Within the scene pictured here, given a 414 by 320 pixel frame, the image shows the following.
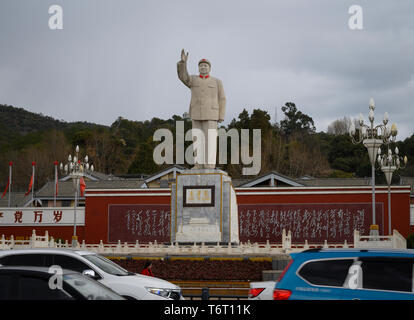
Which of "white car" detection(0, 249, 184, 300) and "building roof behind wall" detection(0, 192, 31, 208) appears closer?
"white car" detection(0, 249, 184, 300)

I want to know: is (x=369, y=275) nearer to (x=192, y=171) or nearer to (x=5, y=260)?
(x=5, y=260)

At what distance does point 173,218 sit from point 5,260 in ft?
42.2

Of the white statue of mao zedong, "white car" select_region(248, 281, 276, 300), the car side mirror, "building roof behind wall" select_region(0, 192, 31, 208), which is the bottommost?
"white car" select_region(248, 281, 276, 300)

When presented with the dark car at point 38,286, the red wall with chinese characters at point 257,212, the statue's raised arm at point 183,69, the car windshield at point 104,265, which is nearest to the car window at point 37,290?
the dark car at point 38,286

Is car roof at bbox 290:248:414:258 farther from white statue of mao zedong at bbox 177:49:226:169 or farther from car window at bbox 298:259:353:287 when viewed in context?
white statue of mao zedong at bbox 177:49:226:169

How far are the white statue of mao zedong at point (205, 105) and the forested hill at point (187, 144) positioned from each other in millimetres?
24844

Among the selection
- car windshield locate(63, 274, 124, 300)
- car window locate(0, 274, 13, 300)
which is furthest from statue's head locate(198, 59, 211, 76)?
car window locate(0, 274, 13, 300)

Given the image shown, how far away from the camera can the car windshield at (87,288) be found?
6539 mm

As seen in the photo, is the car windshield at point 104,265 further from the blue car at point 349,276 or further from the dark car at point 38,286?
the blue car at point 349,276

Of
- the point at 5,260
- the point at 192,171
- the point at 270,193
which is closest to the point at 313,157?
the point at 270,193

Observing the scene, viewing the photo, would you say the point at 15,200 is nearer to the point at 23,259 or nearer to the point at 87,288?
the point at 23,259

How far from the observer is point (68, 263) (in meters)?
9.92

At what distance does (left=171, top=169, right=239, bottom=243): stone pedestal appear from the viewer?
22.1 m

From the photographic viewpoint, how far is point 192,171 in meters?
22.7
